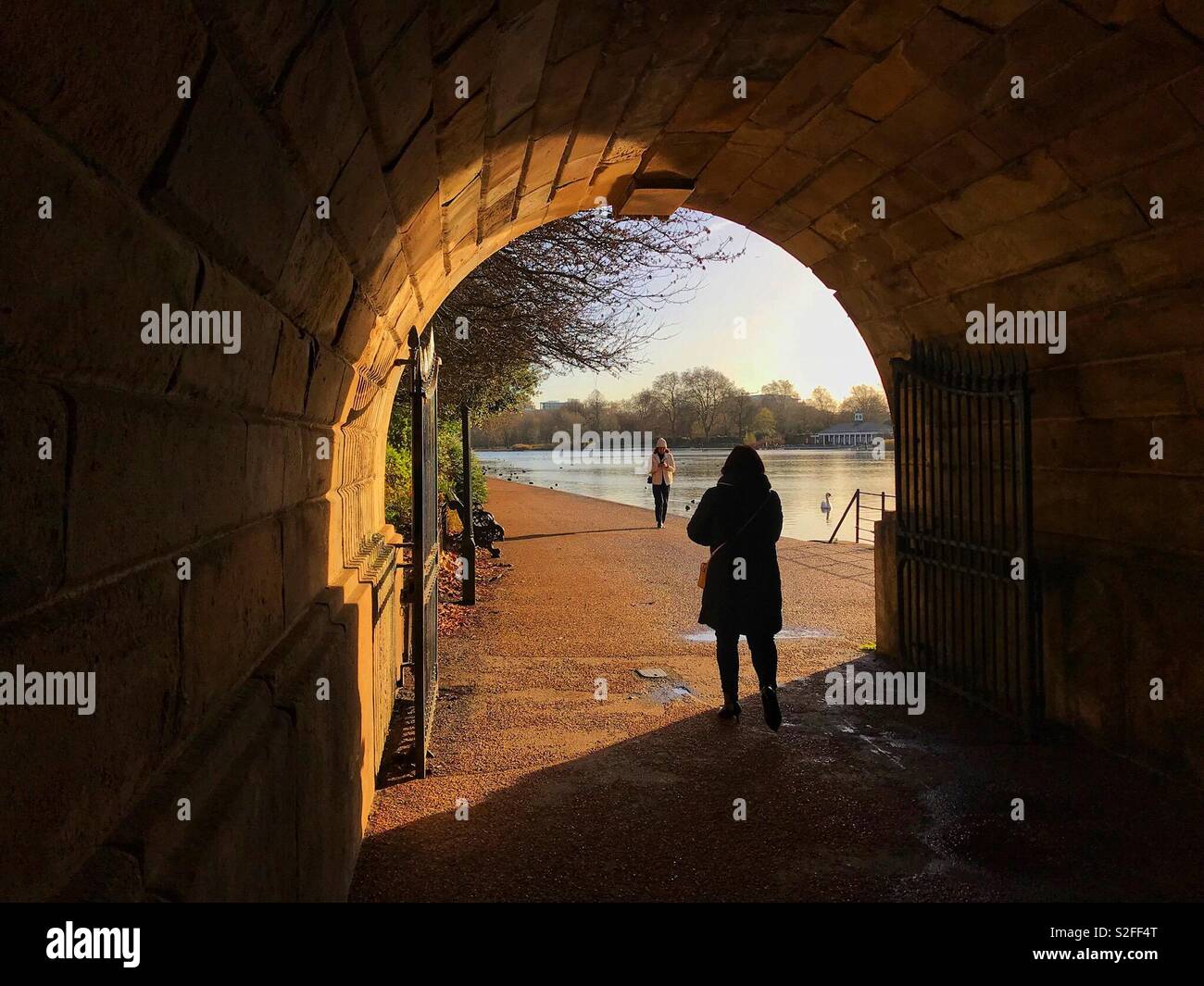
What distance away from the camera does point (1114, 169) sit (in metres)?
3.99

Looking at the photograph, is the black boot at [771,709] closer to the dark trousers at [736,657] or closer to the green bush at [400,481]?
the dark trousers at [736,657]

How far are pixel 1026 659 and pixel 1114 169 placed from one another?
2.91m

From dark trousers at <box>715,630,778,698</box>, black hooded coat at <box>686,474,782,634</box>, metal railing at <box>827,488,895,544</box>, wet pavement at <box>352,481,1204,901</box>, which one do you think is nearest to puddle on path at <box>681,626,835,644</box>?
wet pavement at <box>352,481,1204,901</box>

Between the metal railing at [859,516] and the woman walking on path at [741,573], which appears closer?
the woman walking on path at [741,573]

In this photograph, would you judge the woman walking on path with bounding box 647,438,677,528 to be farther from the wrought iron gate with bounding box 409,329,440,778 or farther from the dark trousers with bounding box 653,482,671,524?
the wrought iron gate with bounding box 409,329,440,778

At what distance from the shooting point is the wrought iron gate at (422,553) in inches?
178

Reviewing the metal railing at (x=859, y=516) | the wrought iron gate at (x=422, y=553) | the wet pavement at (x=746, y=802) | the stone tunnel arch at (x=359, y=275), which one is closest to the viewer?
the stone tunnel arch at (x=359, y=275)

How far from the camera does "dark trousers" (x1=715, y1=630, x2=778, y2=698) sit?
5371 millimetres

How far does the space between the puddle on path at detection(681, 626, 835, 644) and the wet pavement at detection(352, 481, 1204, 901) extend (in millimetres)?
642

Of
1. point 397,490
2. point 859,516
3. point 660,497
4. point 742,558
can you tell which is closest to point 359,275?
point 742,558

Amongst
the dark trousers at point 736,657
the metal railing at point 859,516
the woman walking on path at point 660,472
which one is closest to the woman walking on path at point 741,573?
the dark trousers at point 736,657

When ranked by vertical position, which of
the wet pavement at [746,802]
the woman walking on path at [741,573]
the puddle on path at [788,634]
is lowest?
the wet pavement at [746,802]

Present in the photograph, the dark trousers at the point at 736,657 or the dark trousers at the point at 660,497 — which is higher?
the dark trousers at the point at 660,497

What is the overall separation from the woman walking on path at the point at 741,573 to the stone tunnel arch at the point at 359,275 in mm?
1823
